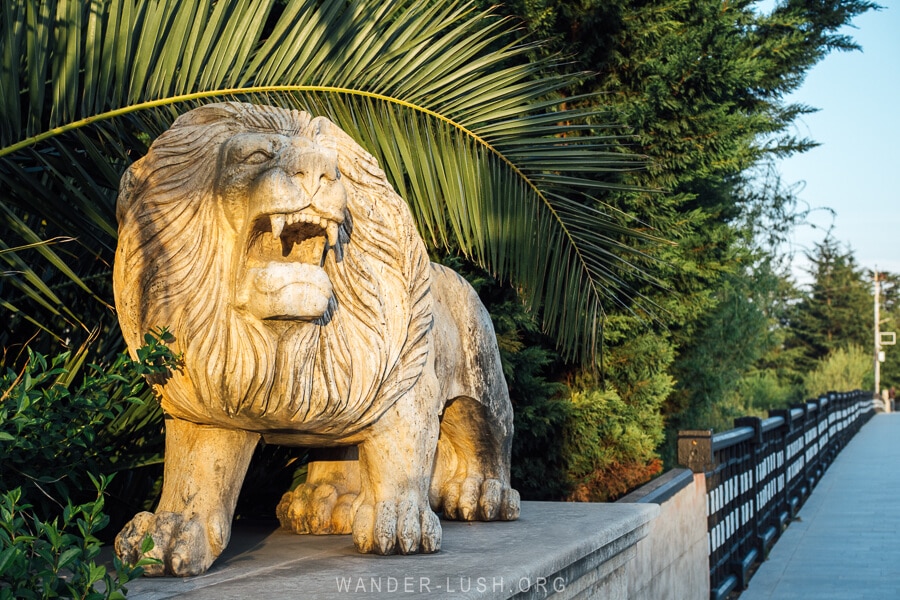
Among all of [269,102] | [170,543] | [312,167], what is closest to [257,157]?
[312,167]

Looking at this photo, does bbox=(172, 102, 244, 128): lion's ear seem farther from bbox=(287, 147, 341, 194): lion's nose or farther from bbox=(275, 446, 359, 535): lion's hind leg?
bbox=(275, 446, 359, 535): lion's hind leg

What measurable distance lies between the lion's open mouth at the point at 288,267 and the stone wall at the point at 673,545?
6.23 feet

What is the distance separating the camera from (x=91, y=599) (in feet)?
5.14

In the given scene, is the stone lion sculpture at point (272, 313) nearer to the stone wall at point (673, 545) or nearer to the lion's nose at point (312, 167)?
the lion's nose at point (312, 167)

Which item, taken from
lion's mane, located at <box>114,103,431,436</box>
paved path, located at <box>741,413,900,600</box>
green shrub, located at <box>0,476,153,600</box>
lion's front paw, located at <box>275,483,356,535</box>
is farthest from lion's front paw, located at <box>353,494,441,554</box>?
paved path, located at <box>741,413,900,600</box>

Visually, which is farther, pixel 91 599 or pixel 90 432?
pixel 90 432

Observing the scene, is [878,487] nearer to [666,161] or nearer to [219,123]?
[666,161]

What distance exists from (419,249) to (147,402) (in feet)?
3.65

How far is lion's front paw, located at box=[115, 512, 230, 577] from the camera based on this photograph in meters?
2.11

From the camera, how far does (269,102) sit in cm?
343

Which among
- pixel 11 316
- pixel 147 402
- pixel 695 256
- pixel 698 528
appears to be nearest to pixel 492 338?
pixel 147 402

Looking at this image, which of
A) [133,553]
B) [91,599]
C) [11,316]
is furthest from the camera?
[11,316]

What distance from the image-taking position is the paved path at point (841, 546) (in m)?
6.36

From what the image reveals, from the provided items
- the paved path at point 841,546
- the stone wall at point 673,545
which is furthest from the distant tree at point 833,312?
the stone wall at point 673,545
